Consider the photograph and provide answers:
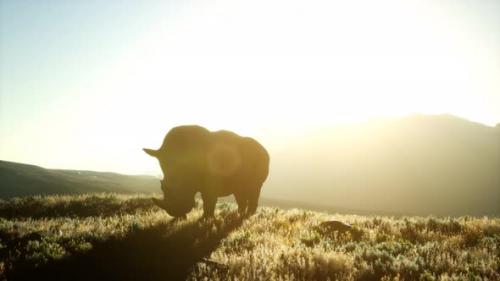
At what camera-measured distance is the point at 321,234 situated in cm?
1307

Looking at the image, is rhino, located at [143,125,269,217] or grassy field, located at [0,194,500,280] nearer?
grassy field, located at [0,194,500,280]

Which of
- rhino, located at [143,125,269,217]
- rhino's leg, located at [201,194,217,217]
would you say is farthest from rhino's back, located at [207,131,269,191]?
rhino's leg, located at [201,194,217,217]

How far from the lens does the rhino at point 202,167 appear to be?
44.1ft

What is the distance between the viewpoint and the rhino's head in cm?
1334

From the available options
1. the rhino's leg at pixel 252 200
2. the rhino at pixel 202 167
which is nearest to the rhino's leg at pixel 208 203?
the rhino at pixel 202 167

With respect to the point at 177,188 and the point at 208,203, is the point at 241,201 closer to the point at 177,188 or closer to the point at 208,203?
the point at 208,203

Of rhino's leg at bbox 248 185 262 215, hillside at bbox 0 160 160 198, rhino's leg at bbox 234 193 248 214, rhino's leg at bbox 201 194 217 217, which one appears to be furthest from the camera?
hillside at bbox 0 160 160 198

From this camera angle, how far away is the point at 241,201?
1708 centimetres

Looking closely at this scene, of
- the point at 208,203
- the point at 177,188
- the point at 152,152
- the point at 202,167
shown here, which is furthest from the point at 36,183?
the point at 177,188

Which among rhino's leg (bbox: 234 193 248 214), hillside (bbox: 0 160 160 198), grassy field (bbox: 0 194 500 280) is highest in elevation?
rhino's leg (bbox: 234 193 248 214)

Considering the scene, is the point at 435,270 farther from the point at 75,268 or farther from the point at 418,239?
the point at 75,268

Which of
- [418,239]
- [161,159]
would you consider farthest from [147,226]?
[418,239]

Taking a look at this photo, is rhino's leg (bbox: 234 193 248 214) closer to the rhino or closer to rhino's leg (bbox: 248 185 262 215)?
the rhino

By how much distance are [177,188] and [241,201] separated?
425 centimetres
